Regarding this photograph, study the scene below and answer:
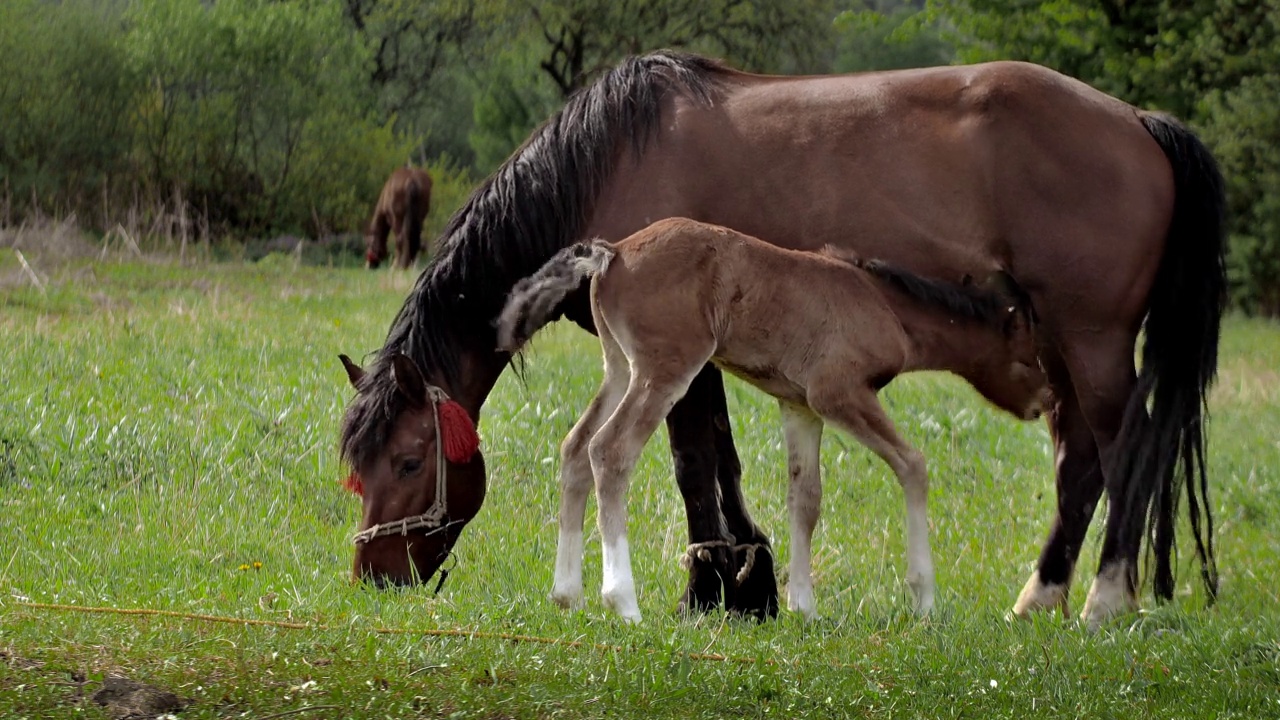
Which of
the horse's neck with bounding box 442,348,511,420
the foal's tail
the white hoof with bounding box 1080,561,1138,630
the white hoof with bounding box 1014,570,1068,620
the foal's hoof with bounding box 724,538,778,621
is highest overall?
the foal's tail

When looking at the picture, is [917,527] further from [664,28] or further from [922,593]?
[664,28]

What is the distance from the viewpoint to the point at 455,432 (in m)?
5.34

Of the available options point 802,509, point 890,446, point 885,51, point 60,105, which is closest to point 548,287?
point 802,509

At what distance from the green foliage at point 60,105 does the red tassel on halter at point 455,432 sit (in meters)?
16.9

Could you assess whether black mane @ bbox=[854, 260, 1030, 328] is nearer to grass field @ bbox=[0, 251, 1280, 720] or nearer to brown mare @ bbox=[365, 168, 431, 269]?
grass field @ bbox=[0, 251, 1280, 720]

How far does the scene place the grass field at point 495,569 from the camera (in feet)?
12.4

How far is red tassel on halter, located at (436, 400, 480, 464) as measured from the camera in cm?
534

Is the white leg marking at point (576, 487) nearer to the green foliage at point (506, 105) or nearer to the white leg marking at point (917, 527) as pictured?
the white leg marking at point (917, 527)

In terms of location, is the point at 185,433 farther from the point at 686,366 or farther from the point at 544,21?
the point at 544,21

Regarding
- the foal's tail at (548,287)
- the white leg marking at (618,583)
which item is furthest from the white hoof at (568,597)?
the foal's tail at (548,287)

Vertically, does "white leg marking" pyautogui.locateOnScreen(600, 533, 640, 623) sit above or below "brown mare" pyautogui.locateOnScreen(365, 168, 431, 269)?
above

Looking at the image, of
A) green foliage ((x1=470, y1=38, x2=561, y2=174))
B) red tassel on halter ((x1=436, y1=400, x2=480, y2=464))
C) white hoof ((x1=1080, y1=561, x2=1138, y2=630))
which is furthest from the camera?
green foliage ((x1=470, y1=38, x2=561, y2=174))

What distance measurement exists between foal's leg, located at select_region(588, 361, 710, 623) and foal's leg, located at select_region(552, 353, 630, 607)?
0.12 m

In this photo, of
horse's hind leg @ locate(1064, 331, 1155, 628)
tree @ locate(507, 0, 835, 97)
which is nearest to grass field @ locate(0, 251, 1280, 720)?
horse's hind leg @ locate(1064, 331, 1155, 628)
